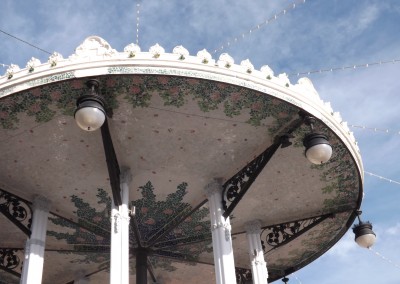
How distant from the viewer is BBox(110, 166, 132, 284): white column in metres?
9.64

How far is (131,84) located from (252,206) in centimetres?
513

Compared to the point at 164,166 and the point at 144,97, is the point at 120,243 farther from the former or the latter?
the point at 144,97

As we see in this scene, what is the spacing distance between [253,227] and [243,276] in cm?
227

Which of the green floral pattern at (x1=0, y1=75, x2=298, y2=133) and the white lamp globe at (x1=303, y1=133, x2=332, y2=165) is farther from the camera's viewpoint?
the green floral pattern at (x1=0, y1=75, x2=298, y2=133)

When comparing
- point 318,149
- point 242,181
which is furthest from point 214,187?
point 318,149

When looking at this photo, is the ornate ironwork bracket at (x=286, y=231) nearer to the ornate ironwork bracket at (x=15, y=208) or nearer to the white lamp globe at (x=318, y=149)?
the white lamp globe at (x=318, y=149)

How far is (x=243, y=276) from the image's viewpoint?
49.3 ft

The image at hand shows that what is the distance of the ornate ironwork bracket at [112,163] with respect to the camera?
9.77 metres

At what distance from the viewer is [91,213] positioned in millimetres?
12805

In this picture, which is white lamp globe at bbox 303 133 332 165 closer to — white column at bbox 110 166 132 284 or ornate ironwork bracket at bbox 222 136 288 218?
ornate ironwork bracket at bbox 222 136 288 218

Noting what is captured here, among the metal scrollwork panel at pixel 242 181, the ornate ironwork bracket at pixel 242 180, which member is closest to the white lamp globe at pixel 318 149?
the ornate ironwork bracket at pixel 242 180

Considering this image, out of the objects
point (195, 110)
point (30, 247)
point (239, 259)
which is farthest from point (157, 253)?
point (195, 110)

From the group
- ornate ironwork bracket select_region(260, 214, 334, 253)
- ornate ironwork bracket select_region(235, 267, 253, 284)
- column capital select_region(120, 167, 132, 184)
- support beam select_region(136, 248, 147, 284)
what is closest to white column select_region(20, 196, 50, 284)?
column capital select_region(120, 167, 132, 184)

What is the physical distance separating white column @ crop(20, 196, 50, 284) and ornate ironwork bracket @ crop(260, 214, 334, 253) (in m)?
5.46
